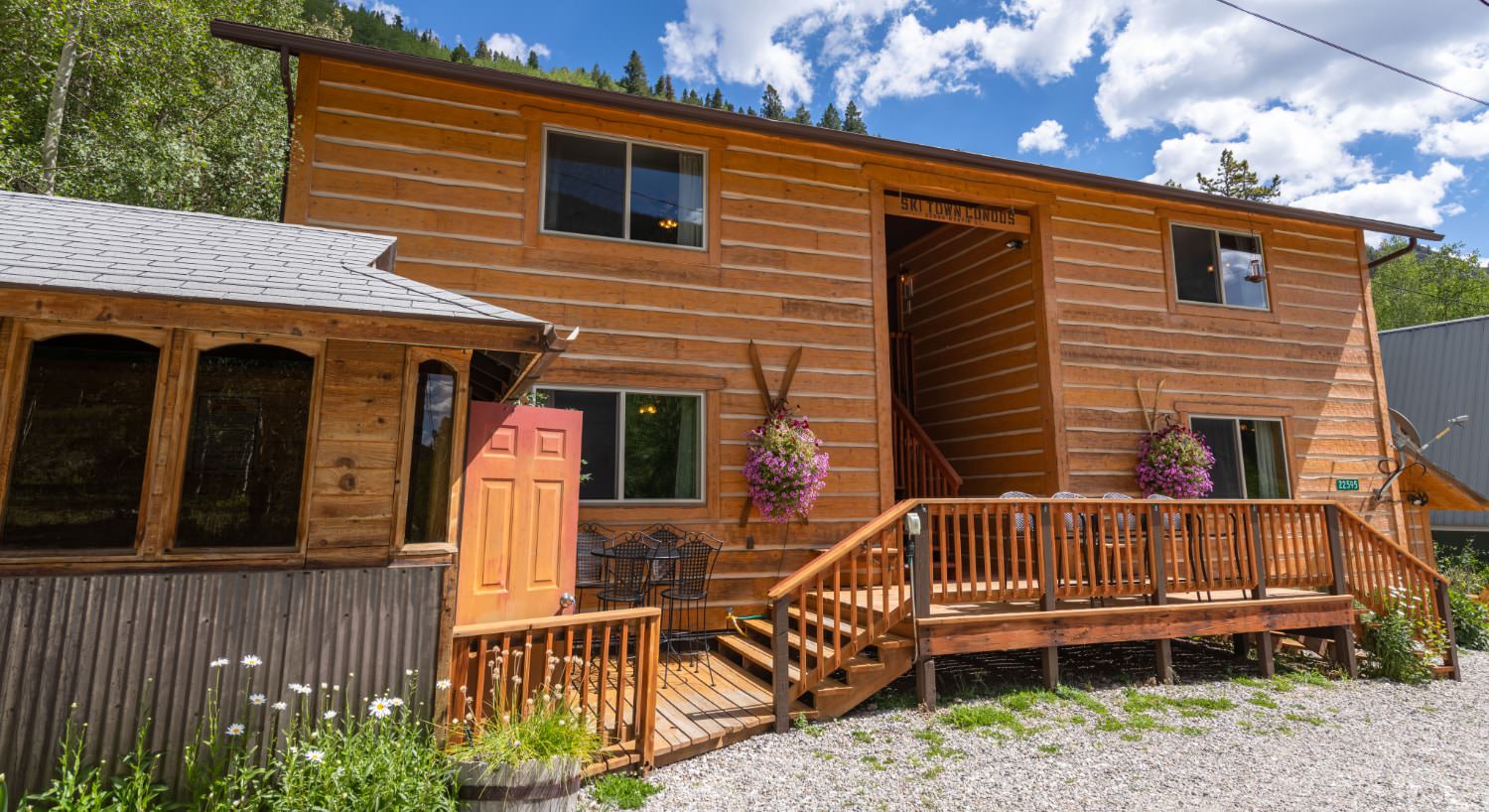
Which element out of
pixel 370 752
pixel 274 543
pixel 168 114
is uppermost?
pixel 168 114

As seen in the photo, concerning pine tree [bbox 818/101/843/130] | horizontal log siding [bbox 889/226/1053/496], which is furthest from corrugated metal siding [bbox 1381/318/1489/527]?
pine tree [bbox 818/101/843/130]

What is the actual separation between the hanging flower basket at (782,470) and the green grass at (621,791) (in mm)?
3398

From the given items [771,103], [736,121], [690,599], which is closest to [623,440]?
[690,599]

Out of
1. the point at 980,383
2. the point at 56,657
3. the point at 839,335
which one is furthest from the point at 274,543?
the point at 980,383

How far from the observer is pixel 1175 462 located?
27.8 ft

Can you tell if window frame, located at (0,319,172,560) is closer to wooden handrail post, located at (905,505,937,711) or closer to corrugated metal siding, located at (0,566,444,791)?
corrugated metal siding, located at (0,566,444,791)

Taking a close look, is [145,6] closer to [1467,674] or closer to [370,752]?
[370,752]

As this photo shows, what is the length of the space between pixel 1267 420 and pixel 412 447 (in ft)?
34.7

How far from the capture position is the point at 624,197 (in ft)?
24.1

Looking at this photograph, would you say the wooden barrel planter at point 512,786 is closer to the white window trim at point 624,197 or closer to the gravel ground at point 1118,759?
the gravel ground at point 1118,759

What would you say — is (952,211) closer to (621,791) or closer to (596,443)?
(596,443)

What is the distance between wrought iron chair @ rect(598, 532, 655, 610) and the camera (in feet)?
18.2

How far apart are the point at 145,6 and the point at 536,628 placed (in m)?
14.1

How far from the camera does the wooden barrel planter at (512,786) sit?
320 centimetres
